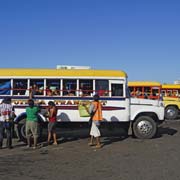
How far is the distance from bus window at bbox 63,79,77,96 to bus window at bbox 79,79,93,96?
0.73ft

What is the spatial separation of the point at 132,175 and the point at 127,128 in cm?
587

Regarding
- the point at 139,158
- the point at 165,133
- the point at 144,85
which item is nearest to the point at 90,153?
the point at 139,158

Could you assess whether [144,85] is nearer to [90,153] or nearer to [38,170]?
[90,153]

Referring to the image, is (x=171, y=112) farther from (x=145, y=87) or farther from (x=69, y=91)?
(x=69, y=91)

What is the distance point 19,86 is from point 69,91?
6.05 feet

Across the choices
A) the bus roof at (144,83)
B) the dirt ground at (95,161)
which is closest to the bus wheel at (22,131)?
the dirt ground at (95,161)

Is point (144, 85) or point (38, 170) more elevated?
point (144, 85)

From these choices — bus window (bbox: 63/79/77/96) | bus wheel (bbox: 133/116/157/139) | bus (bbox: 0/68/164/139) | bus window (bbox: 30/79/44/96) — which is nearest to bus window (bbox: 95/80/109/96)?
bus (bbox: 0/68/164/139)

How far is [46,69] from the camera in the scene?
496 inches

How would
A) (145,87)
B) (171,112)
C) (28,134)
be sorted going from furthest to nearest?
1. (171,112)
2. (145,87)
3. (28,134)

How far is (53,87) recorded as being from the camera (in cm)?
1247

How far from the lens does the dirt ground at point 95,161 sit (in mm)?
7391

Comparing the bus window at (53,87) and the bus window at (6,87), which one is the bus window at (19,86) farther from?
the bus window at (53,87)

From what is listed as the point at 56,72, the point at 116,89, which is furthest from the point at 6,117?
the point at 116,89
